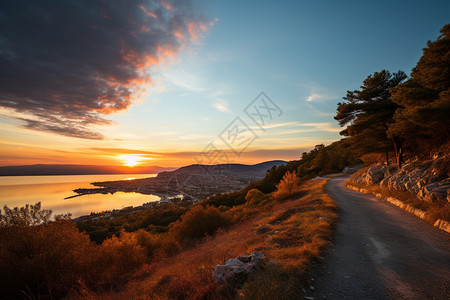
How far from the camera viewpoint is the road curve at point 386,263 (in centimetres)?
410

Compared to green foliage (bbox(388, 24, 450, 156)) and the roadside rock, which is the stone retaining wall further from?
the roadside rock

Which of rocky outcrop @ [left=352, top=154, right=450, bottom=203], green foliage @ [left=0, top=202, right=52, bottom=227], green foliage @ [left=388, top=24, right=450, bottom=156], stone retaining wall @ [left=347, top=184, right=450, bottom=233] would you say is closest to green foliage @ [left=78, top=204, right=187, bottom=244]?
green foliage @ [left=0, top=202, right=52, bottom=227]

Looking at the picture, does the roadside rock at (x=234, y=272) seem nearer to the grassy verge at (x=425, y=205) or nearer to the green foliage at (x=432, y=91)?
the grassy verge at (x=425, y=205)

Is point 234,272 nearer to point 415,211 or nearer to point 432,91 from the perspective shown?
point 415,211

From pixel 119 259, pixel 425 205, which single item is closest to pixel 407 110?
pixel 425 205

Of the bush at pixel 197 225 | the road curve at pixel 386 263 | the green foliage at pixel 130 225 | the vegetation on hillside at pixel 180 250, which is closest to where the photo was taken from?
the road curve at pixel 386 263

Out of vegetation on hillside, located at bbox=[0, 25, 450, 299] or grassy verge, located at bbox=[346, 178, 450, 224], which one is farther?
grassy verge, located at bbox=[346, 178, 450, 224]

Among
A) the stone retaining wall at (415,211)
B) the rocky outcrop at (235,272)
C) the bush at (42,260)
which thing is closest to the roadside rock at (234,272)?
the rocky outcrop at (235,272)

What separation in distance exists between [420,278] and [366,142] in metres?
19.0

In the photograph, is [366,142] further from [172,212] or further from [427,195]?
[172,212]

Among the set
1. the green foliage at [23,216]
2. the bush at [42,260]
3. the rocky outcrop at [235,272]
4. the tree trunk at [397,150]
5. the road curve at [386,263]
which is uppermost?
the tree trunk at [397,150]

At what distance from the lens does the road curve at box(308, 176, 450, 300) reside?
4.10 metres

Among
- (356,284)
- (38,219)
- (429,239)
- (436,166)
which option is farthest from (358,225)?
(38,219)

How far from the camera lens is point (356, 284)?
14.3 ft
